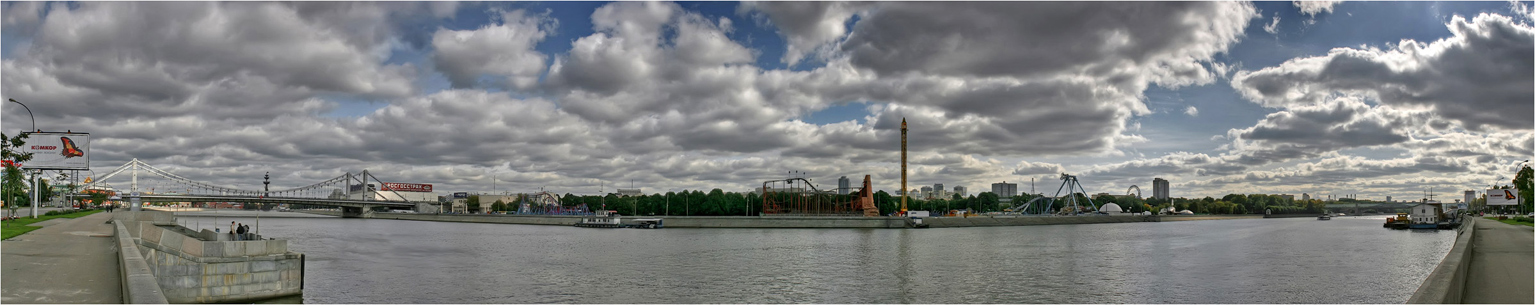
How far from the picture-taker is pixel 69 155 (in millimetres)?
35281

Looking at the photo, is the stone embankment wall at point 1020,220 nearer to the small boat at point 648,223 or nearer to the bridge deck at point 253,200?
the small boat at point 648,223

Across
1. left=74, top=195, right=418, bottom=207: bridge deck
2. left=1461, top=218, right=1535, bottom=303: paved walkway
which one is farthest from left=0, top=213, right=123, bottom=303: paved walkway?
left=74, top=195, right=418, bottom=207: bridge deck

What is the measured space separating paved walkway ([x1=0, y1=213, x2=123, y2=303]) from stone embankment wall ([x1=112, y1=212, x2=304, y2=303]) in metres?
1.21

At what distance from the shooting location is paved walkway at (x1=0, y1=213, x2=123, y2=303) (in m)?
16.9

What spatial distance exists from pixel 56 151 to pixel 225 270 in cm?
2366

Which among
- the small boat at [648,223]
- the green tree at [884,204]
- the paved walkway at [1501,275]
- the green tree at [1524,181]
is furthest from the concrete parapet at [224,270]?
the green tree at [884,204]

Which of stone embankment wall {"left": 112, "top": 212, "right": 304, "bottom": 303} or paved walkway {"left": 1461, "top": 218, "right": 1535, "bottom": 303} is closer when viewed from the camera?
paved walkway {"left": 1461, "top": 218, "right": 1535, "bottom": 303}

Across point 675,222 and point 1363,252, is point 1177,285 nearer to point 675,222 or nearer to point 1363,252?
point 1363,252

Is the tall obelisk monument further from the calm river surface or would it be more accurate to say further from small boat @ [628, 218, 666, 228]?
the calm river surface

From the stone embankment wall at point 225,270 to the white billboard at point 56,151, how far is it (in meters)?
19.5

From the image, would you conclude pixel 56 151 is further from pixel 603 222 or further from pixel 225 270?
pixel 603 222

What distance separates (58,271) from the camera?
20.9m

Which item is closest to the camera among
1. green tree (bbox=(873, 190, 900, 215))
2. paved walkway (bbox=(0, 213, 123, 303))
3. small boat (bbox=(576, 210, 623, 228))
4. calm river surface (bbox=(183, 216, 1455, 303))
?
paved walkway (bbox=(0, 213, 123, 303))

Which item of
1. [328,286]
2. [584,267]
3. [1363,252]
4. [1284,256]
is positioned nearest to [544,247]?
[584,267]
